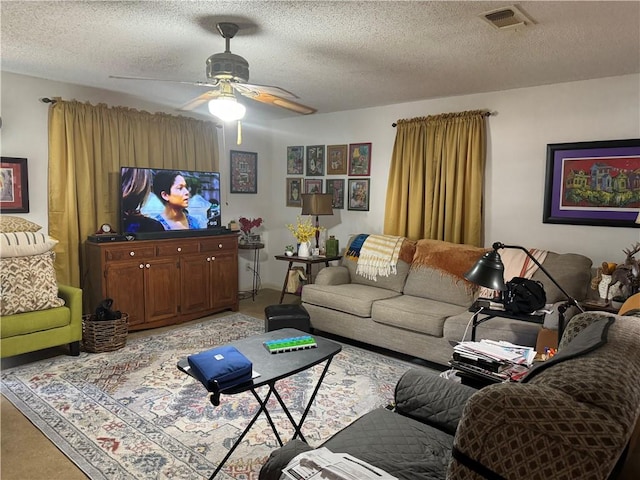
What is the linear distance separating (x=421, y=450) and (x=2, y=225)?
3768mm

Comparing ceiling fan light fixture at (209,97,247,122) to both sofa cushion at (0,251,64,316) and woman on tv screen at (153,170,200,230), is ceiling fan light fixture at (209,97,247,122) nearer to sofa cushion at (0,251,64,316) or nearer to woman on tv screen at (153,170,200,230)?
woman on tv screen at (153,170,200,230)

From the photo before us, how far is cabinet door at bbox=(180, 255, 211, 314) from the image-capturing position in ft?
15.6

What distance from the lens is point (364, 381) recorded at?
3377 millimetres

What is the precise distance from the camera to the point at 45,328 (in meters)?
3.58

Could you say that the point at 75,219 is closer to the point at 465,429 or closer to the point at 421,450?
the point at 421,450

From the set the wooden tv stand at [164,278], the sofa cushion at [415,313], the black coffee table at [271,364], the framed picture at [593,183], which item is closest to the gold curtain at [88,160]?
the wooden tv stand at [164,278]

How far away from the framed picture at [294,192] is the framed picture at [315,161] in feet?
0.77

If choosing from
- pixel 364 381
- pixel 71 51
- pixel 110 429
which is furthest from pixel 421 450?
pixel 71 51

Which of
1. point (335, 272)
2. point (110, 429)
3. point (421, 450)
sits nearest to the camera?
point (421, 450)

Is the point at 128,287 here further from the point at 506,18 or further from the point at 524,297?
the point at 506,18

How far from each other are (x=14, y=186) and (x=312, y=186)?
330 centimetres

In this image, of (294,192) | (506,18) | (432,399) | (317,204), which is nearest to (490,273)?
(432,399)

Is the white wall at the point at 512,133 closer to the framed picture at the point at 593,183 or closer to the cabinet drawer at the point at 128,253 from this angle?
the framed picture at the point at 593,183

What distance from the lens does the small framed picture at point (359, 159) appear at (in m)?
5.31
